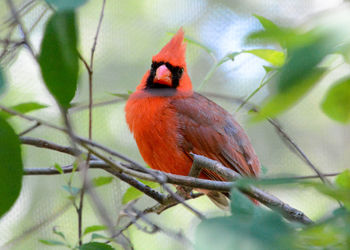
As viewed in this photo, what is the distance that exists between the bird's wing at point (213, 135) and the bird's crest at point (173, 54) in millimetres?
169

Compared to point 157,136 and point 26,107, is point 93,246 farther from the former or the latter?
point 157,136

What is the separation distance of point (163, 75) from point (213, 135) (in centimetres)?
32

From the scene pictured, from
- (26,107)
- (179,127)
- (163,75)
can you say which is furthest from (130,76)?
(26,107)

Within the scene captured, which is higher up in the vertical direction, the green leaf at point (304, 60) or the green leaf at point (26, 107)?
the green leaf at point (304, 60)

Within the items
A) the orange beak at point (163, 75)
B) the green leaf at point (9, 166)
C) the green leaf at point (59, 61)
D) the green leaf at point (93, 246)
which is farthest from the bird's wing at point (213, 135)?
the green leaf at point (59, 61)

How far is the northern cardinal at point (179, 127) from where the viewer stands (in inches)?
70.4

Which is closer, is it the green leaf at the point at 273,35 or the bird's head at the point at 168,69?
the green leaf at the point at 273,35

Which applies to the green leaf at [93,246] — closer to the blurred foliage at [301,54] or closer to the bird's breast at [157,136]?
the blurred foliage at [301,54]

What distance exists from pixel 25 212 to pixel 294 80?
180 centimetres

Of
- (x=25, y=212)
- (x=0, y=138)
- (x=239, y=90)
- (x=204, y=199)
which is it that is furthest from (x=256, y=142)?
(x=0, y=138)

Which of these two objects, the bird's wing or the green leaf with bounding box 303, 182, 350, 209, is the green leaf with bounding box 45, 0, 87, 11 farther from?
the bird's wing

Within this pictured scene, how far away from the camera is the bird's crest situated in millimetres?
1949

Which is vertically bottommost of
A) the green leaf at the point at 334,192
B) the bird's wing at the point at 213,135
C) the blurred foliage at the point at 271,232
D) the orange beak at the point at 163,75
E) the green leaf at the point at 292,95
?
the bird's wing at the point at 213,135

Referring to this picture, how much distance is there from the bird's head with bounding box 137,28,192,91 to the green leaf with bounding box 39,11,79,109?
56.0 inches
